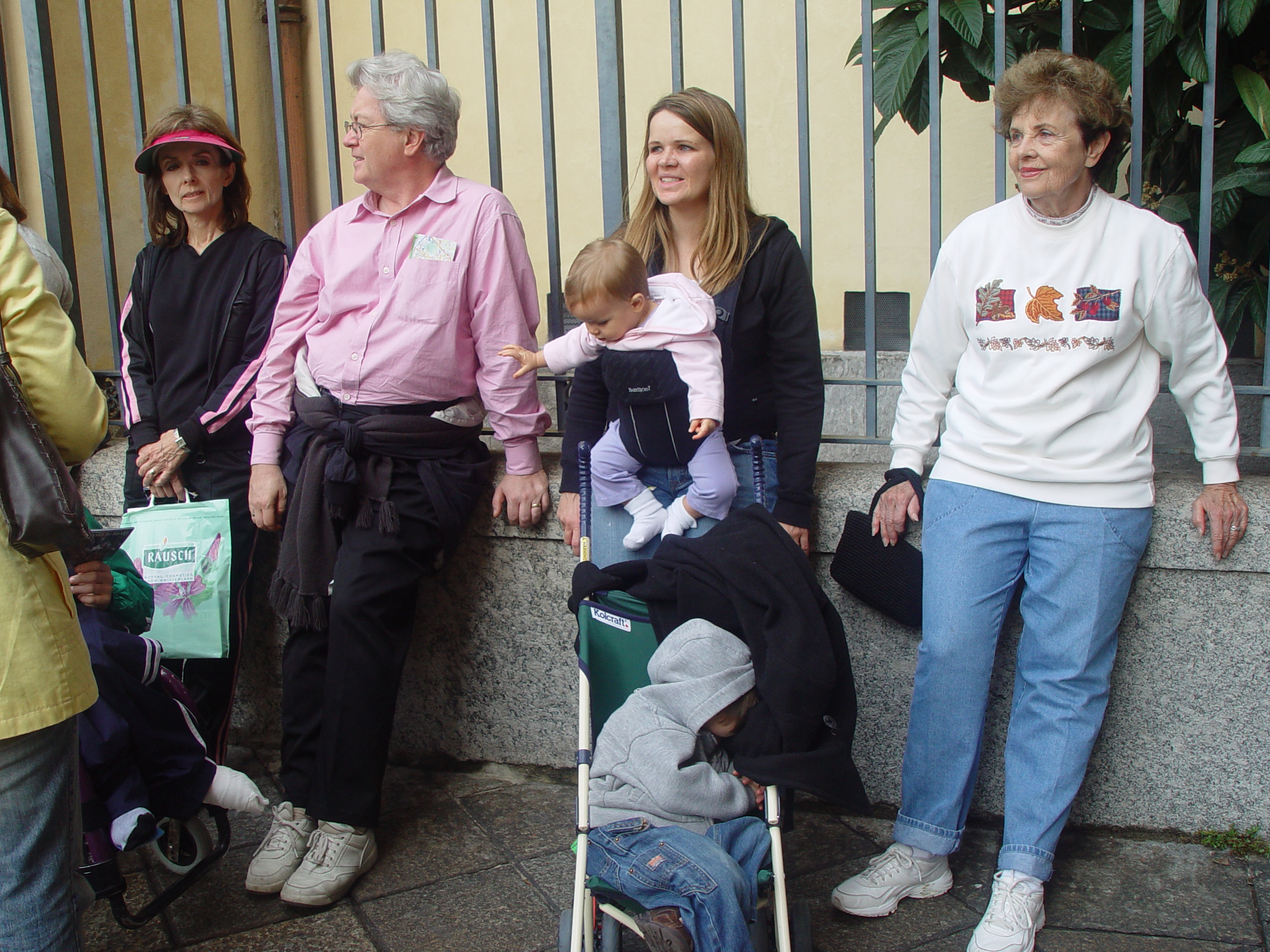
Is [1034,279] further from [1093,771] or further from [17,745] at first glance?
[17,745]

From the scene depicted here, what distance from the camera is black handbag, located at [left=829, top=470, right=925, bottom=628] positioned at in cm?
314

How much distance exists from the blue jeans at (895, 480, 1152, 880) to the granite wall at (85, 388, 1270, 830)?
0.25 metres

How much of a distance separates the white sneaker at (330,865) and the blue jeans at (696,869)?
0.95 meters

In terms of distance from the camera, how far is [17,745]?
6.38ft

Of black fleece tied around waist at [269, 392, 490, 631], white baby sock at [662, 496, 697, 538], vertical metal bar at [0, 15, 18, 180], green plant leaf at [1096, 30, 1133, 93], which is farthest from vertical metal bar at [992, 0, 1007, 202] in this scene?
vertical metal bar at [0, 15, 18, 180]

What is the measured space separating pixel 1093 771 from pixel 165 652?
8.94ft

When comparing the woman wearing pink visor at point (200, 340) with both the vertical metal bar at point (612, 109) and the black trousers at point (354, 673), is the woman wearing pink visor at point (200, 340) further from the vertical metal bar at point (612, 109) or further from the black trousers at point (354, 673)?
the vertical metal bar at point (612, 109)

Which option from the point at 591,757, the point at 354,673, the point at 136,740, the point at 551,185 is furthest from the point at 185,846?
the point at 551,185

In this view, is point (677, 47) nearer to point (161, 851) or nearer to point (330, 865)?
point (330, 865)

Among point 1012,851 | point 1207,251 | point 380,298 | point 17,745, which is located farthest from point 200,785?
point 1207,251

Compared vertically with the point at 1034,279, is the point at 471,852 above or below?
below

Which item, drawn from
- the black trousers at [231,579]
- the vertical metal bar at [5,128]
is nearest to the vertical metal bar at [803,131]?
the black trousers at [231,579]

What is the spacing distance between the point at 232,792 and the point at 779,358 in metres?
1.80

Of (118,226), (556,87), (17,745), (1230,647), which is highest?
(556,87)
